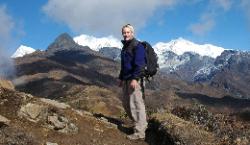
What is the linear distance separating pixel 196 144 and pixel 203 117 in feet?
20.2

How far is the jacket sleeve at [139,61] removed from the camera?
1441 cm

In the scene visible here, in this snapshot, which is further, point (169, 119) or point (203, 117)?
point (203, 117)

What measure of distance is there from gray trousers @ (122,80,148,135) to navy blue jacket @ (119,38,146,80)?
0.42 meters

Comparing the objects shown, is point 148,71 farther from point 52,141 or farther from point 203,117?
point 203,117

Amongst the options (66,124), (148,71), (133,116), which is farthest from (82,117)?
(148,71)

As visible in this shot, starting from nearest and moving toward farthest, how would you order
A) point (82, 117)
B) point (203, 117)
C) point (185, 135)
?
point (185, 135) → point (82, 117) → point (203, 117)

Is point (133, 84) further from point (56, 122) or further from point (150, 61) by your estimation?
point (56, 122)

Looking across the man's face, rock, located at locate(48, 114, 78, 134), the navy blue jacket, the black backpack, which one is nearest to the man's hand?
the navy blue jacket

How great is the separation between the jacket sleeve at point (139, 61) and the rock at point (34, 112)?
364 cm

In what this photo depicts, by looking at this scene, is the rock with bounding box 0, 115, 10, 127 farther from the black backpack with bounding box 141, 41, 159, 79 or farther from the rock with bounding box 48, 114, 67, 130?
the black backpack with bounding box 141, 41, 159, 79

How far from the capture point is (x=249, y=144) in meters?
12.7

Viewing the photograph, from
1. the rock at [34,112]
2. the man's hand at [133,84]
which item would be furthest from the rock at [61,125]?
the man's hand at [133,84]

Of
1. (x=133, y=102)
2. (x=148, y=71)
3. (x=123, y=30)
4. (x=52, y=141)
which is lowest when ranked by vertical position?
(x=52, y=141)

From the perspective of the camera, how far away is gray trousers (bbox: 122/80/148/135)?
49.5 feet
